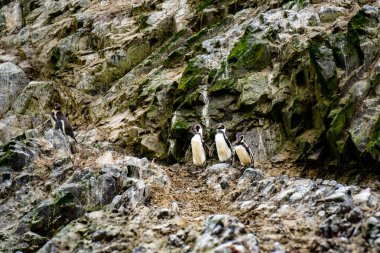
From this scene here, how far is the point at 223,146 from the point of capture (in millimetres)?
15023

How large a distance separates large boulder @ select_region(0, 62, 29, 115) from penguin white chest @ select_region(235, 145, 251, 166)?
14670 mm

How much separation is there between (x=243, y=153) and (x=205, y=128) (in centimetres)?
245

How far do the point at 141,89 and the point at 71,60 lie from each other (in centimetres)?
753

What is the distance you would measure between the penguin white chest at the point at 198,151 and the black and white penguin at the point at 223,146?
19.5 inches

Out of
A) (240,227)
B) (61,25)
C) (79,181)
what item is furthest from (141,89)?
(240,227)

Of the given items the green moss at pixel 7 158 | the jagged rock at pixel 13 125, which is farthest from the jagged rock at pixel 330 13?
the jagged rock at pixel 13 125

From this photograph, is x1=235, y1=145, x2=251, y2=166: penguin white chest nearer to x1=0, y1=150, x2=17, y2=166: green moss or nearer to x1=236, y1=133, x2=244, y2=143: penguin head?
x1=236, y1=133, x2=244, y2=143: penguin head

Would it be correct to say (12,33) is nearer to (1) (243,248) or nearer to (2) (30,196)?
(2) (30,196)

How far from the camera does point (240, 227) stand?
27.7ft

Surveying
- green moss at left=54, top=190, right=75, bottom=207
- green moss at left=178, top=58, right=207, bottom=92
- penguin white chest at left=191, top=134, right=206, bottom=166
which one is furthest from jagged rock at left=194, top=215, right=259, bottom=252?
green moss at left=178, top=58, right=207, bottom=92

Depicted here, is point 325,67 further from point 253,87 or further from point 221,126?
point 221,126

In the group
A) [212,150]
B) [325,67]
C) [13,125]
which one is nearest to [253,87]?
[212,150]

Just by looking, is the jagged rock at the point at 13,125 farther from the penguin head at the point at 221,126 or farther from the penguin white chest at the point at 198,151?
the penguin head at the point at 221,126

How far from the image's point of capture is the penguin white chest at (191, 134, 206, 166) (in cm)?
1527
